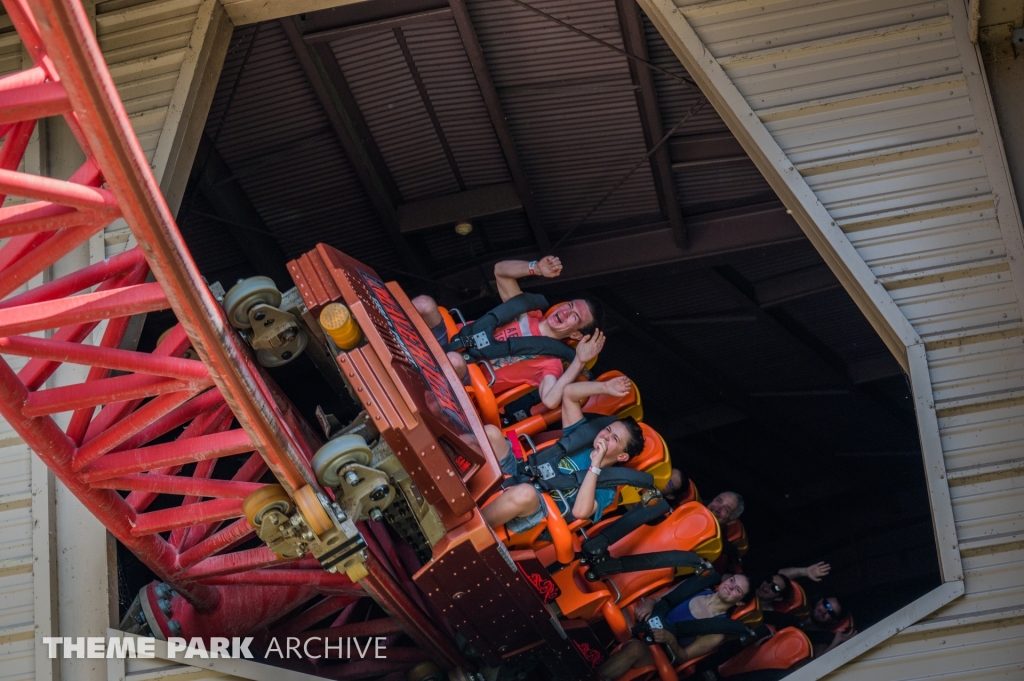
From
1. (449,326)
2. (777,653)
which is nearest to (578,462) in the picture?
(449,326)

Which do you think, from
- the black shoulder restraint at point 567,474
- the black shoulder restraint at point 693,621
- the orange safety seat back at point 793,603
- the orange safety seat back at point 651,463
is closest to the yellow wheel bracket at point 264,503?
the black shoulder restraint at point 567,474

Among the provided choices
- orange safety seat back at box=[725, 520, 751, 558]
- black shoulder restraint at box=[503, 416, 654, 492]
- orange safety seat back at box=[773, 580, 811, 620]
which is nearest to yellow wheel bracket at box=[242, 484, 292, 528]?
black shoulder restraint at box=[503, 416, 654, 492]

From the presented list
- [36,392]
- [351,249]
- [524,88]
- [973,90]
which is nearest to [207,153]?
[351,249]

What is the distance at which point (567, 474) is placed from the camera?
331 inches

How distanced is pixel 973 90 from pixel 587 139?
4.14 m

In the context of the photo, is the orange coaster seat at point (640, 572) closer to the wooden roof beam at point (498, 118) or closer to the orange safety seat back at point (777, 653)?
the orange safety seat back at point (777, 653)

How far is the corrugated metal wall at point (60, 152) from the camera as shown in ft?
22.5

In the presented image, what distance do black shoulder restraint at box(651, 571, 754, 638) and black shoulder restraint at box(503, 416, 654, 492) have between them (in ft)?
5.15

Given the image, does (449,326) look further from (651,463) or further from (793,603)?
(793,603)

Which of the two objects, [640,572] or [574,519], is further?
[640,572]

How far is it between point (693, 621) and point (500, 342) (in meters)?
3.10

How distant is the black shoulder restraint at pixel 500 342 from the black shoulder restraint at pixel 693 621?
93.4 inches

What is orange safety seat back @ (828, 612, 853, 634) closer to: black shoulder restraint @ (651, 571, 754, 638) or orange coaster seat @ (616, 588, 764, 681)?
orange coaster seat @ (616, 588, 764, 681)

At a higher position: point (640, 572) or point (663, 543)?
point (663, 543)
